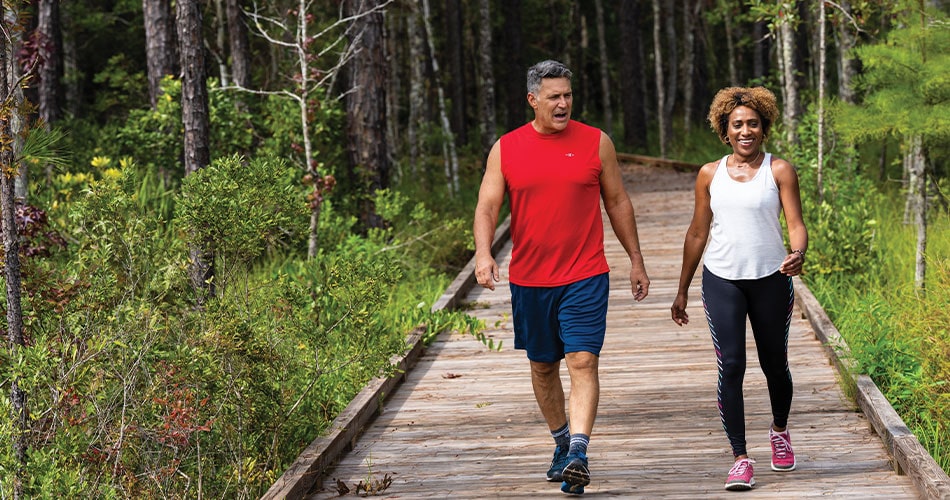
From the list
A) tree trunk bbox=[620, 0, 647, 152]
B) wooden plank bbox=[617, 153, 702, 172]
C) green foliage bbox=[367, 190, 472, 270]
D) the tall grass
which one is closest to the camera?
the tall grass

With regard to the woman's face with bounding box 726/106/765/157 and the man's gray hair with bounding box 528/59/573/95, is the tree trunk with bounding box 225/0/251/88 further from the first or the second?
the woman's face with bounding box 726/106/765/157

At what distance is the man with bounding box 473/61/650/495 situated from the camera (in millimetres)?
5949

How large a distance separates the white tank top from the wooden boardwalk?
1.16m

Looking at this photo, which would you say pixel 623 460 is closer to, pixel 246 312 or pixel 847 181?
pixel 246 312

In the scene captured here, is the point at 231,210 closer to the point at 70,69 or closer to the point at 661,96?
the point at 70,69

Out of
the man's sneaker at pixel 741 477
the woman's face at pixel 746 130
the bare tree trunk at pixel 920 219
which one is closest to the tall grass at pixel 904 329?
the bare tree trunk at pixel 920 219

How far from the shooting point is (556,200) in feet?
19.6

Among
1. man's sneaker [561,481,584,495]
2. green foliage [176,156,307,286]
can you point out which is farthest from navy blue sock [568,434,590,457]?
green foliage [176,156,307,286]

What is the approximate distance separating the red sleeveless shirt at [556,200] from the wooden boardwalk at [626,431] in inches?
47.6

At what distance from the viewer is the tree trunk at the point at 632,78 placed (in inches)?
1369

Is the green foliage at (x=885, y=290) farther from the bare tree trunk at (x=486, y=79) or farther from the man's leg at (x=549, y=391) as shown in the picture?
the bare tree trunk at (x=486, y=79)

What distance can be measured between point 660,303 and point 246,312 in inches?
241

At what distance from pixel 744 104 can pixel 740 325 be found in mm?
1095

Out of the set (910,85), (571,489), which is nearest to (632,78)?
(910,85)
